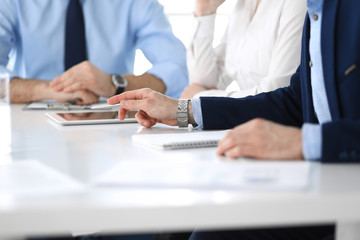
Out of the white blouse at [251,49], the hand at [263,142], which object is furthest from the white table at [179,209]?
the white blouse at [251,49]

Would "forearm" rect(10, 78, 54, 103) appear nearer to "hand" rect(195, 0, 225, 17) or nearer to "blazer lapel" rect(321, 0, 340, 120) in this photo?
"hand" rect(195, 0, 225, 17)

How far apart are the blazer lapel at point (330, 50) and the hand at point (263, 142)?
243mm

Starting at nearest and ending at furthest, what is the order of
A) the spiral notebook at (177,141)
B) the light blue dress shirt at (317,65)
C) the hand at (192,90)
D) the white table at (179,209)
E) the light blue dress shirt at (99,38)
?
the white table at (179,209) < the spiral notebook at (177,141) < the light blue dress shirt at (317,65) < the hand at (192,90) < the light blue dress shirt at (99,38)

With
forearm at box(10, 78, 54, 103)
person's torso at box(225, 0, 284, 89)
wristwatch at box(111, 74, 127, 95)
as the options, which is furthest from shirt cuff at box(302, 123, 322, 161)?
forearm at box(10, 78, 54, 103)

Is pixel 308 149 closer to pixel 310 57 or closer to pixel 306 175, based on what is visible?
pixel 306 175

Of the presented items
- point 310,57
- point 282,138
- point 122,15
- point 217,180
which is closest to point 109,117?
point 310,57

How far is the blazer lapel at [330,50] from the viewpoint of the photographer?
1081 mm

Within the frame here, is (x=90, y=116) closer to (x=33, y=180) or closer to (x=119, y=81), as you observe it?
(x=119, y=81)

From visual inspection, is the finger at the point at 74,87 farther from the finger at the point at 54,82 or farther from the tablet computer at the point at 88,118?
the tablet computer at the point at 88,118

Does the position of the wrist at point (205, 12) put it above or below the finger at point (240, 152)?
above

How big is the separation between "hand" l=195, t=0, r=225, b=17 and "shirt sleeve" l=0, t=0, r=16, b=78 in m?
0.90

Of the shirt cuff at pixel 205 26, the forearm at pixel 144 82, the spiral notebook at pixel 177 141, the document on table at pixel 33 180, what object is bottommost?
the document on table at pixel 33 180

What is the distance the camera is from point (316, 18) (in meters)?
1.14

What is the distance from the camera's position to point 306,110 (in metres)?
1.25
